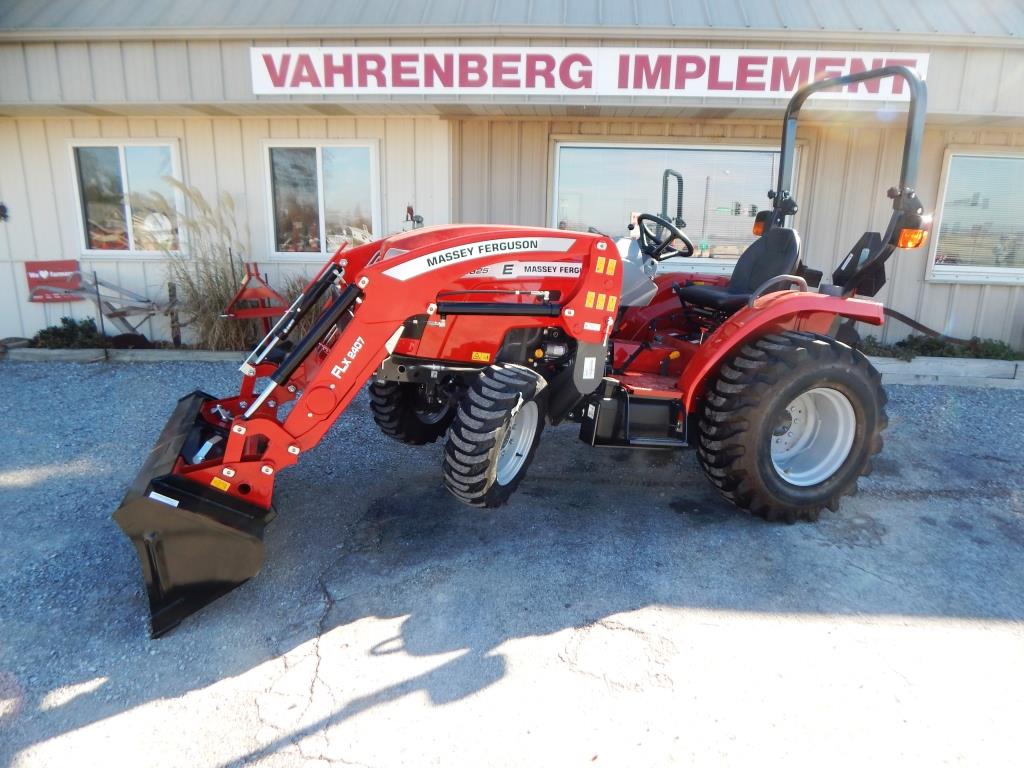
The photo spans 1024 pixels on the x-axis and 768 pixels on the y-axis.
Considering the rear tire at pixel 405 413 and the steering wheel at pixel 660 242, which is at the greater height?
the steering wheel at pixel 660 242

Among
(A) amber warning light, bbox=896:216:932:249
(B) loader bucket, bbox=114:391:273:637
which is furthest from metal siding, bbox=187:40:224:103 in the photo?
(A) amber warning light, bbox=896:216:932:249

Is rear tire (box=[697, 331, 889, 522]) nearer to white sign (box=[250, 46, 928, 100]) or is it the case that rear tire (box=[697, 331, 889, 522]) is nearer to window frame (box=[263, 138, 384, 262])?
white sign (box=[250, 46, 928, 100])

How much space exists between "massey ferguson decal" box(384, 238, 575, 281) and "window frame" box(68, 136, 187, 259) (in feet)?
18.7

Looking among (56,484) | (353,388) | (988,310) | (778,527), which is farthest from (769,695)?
(988,310)

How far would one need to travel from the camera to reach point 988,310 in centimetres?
745

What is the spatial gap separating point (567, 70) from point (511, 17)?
1114 mm

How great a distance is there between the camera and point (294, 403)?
2.90 metres

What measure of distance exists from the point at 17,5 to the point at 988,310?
10779 mm

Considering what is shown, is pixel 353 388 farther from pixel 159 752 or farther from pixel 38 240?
pixel 38 240

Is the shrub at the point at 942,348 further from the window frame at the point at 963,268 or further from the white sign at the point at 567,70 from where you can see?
the white sign at the point at 567,70

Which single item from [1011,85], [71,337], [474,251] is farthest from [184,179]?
[1011,85]

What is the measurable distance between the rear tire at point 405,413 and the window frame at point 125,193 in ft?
15.7

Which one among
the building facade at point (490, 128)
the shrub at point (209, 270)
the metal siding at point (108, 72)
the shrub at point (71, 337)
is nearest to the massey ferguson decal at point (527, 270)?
the building facade at point (490, 128)

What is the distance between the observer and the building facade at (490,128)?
19.4ft
